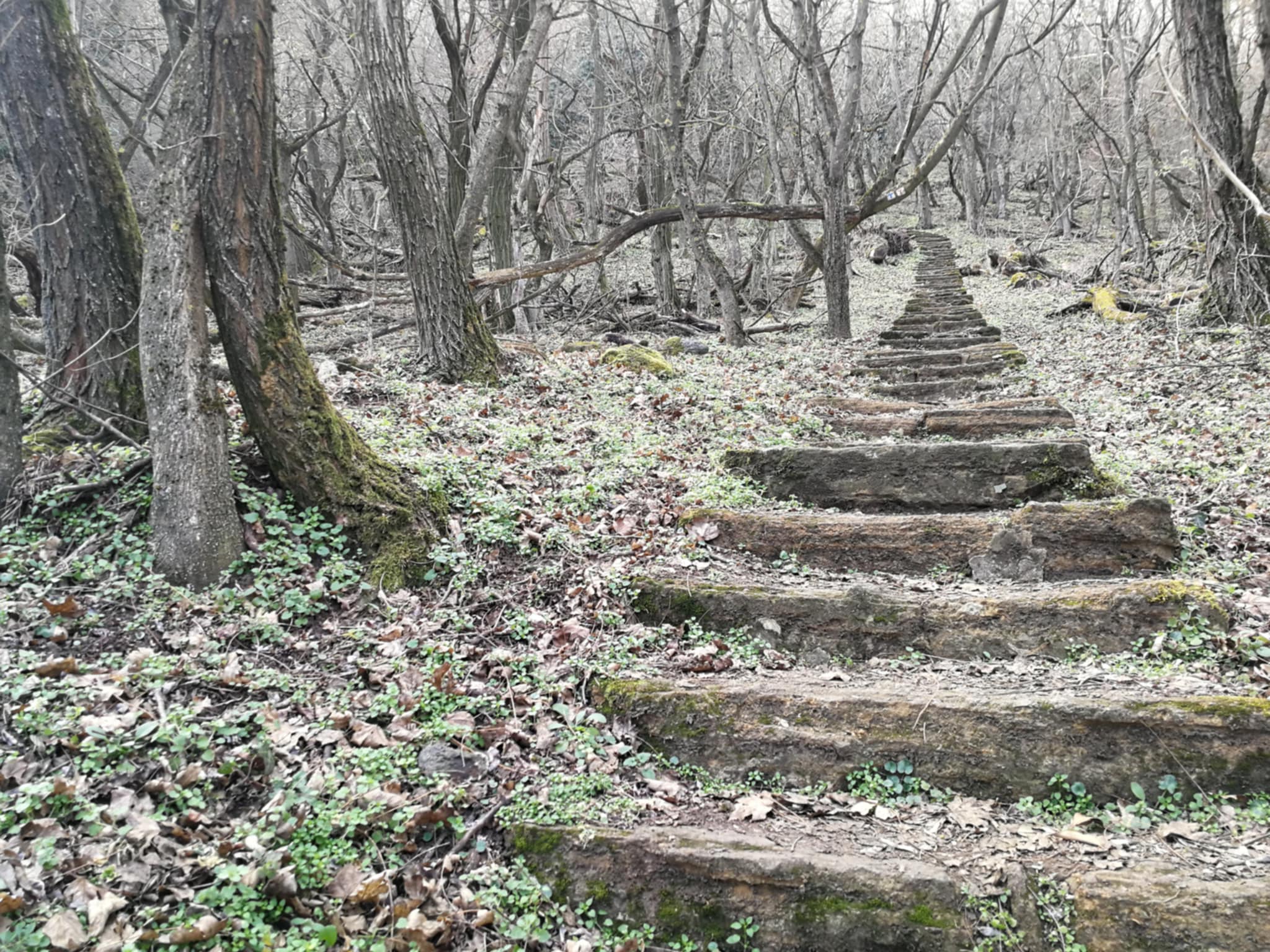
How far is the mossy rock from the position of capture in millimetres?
8750

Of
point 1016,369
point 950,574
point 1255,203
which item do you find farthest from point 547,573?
point 1016,369

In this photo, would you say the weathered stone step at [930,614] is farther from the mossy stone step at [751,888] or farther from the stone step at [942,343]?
the stone step at [942,343]

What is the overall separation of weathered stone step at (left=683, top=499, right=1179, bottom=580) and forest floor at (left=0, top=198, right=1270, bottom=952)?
18 cm

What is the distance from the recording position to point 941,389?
847 centimetres

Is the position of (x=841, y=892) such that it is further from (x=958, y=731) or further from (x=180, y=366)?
(x=180, y=366)

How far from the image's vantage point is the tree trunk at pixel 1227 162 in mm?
8172

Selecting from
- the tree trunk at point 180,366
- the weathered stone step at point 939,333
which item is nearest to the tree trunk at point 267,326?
the tree trunk at point 180,366

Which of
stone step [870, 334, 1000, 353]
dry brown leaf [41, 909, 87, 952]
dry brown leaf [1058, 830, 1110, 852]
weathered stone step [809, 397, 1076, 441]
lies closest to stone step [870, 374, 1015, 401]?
weathered stone step [809, 397, 1076, 441]

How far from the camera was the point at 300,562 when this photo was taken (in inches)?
153

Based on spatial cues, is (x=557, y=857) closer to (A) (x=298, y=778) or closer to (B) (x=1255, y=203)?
(A) (x=298, y=778)

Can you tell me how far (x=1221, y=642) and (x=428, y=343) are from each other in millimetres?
6584

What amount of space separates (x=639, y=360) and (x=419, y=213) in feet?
9.79

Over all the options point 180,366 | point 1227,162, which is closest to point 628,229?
point 1227,162

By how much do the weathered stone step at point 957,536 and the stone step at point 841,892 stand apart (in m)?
1.93
